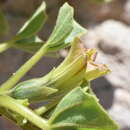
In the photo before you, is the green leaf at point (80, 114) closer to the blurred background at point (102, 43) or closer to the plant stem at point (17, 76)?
the plant stem at point (17, 76)

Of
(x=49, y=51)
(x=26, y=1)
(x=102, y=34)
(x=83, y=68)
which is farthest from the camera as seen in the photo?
(x=102, y=34)

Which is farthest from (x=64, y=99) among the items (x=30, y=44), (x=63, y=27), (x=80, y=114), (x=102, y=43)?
(x=102, y=43)

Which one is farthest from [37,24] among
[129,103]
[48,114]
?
[129,103]

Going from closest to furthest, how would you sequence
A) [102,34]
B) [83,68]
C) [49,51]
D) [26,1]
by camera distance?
[83,68] → [49,51] → [26,1] → [102,34]

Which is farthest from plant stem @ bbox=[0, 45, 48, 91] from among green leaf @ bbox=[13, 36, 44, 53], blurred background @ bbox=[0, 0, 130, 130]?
blurred background @ bbox=[0, 0, 130, 130]

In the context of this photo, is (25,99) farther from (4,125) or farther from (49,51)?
(4,125)

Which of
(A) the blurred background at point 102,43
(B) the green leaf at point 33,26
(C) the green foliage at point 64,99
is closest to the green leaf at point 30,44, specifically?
(B) the green leaf at point 33,26
